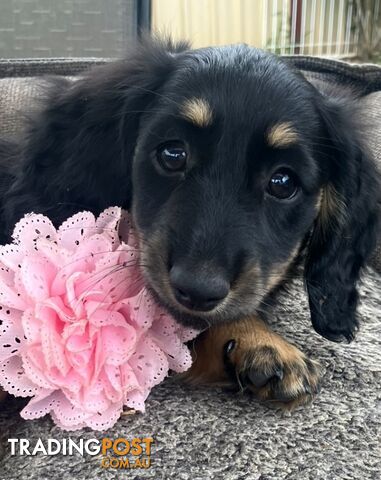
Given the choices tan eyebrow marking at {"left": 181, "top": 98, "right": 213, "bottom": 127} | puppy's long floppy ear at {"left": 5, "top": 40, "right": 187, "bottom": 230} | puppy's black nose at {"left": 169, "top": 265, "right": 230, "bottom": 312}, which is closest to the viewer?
puppy's black nose at {"left": 169, "top": 265, "right": 230, "bottom": 312}

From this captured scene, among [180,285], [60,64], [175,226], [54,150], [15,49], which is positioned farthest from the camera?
[15,49]

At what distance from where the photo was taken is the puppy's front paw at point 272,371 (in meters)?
1.38

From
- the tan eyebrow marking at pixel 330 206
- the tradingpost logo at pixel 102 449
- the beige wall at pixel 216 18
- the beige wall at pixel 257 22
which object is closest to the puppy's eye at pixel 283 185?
the tan eyebrow marking at pixel 330 206

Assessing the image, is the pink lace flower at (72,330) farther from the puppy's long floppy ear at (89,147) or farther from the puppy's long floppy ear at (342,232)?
the puppy's long floppy ear at (342,232)

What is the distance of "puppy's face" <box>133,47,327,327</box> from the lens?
123 centimetres

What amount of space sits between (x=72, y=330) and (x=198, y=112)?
52 cm

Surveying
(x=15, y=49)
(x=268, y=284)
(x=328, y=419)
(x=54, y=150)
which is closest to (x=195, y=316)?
(x=268, y=284)

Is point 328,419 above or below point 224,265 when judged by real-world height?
below

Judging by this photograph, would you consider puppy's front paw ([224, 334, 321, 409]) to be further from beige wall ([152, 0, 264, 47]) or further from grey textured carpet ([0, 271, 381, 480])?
beige wall ([152, 0, 264, 47])

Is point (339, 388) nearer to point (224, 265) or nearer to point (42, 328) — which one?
point (224, 265)

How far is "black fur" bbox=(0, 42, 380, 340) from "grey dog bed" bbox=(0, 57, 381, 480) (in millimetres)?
189

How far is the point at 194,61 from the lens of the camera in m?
1.50

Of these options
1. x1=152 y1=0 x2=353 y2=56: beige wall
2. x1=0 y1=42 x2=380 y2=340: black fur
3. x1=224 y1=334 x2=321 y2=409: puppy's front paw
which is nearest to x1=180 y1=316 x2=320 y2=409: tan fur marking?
x1=224 y1=334 x2=321 y2=409: puppy's front paw

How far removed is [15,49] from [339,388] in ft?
10.1
